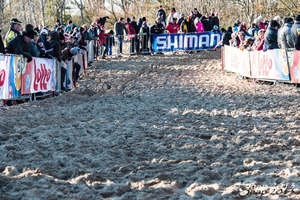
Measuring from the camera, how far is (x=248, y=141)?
22.7ft

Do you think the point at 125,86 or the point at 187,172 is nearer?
the point at 187,172

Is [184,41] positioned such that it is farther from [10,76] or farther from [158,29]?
[10,76]

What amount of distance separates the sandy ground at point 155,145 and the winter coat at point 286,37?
1.51 m

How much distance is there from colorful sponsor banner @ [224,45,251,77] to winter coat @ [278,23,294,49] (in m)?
2.04

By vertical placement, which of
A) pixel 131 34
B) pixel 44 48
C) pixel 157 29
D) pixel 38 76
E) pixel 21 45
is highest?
pixel 157 29

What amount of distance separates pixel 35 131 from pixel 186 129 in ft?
8.16

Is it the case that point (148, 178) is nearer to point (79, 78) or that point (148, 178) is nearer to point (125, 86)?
point (125, 86)

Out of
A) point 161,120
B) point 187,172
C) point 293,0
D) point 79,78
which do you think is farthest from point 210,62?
point 293,0

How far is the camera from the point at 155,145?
22.2ft

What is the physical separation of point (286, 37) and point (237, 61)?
3746 mm

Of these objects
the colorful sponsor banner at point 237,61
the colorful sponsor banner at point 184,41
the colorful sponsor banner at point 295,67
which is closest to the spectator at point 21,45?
the colorful sponsor banner at point 295,67

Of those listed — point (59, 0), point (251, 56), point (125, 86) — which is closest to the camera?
point (125, 86)

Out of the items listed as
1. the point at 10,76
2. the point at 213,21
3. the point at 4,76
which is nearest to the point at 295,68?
the point at 10,76

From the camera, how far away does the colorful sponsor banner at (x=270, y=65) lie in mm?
13508
